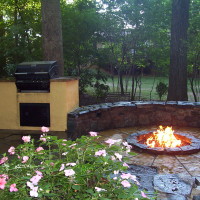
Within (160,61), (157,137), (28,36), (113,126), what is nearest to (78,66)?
(28,36)

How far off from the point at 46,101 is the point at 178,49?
15.1 feet

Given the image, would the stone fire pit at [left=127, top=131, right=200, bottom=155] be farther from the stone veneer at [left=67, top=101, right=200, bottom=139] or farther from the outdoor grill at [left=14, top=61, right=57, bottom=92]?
the outdoor grill at [left=14, top=61, right=57, bottom=92]

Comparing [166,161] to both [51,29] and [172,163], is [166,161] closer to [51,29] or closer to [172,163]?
[172,163]

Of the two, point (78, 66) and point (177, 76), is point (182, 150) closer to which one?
point (177, 76)

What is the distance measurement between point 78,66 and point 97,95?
3.98 feet

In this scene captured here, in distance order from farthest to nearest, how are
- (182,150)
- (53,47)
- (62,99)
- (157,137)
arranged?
(53,47)
(62,99)
(157,137)
(182,150)

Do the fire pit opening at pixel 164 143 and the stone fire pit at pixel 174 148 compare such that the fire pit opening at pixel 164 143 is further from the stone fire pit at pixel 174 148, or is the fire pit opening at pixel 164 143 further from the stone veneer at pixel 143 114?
the stone veneer at pixel 143 114

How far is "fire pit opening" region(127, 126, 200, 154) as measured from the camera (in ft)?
15.4

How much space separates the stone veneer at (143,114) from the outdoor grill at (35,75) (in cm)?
101

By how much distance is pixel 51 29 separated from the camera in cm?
700

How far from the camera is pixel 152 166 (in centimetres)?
413

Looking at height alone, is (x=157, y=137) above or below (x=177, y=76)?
below

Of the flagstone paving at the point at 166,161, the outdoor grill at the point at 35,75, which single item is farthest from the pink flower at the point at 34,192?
the outdoor grill at the point at 35,75

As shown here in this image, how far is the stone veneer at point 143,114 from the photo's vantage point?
628cm
